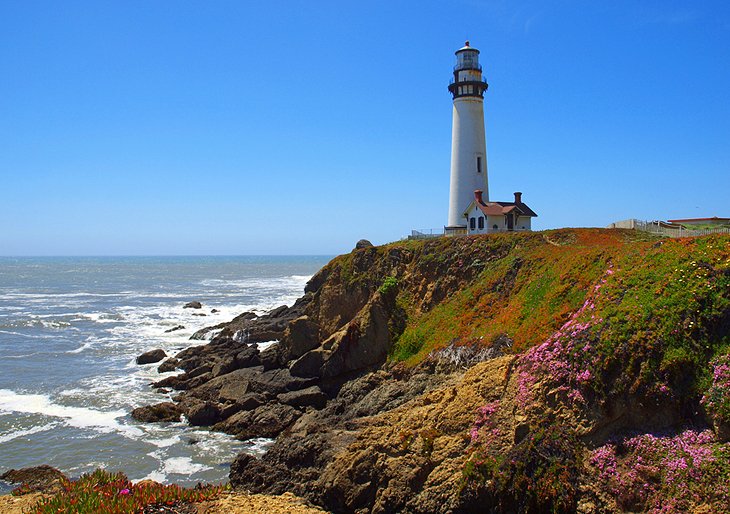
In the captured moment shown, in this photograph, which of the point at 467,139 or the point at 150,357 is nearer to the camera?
the point at 150,357

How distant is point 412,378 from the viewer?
21156 millimetres

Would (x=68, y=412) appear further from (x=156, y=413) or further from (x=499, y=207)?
(x=499, y=207)

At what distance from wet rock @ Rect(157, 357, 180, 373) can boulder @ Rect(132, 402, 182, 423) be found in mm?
7528

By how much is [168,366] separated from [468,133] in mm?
23896

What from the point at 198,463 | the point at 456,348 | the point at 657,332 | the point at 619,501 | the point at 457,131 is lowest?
the point at 198,463

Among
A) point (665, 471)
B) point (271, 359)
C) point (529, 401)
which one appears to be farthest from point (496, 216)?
point (665, 471)

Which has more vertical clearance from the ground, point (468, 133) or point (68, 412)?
point (468, 133)

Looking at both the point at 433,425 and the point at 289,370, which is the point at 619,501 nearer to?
the point at 433,425

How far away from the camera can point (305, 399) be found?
23.1 metres

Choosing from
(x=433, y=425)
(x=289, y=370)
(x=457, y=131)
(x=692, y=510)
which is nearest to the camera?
(x=692, y=510)

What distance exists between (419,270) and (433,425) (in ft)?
45.8

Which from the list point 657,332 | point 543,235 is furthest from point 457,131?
point 657,332

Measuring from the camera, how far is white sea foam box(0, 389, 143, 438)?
21656mm

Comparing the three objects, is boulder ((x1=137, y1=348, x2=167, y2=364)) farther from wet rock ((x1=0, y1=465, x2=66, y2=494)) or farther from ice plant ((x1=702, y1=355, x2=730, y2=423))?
ice plant ((x1=702, y1=355, x2=730, y2=423))
